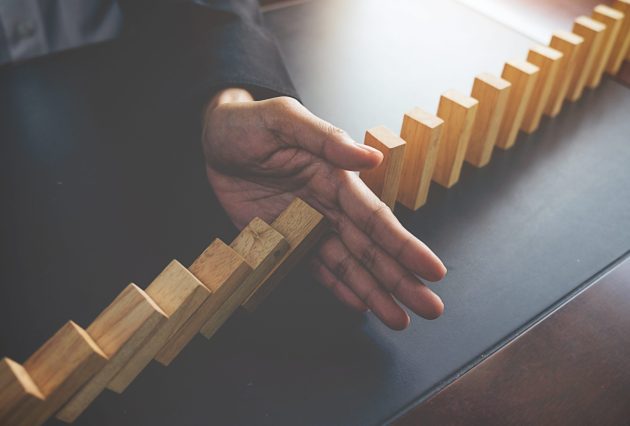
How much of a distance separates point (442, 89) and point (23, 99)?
2.03 feet

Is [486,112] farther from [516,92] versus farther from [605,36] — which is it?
[605,36]

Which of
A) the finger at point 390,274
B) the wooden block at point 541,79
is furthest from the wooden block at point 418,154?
the wooden block at point 541,79

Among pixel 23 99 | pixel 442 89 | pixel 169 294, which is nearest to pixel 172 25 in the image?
pixel 23 99

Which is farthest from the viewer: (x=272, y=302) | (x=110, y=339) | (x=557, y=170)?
(x=557, y=170)

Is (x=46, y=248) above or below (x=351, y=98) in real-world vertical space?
below

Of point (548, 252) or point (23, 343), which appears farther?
point (548, 252)

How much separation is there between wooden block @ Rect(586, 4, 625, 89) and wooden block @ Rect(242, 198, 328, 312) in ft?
2.03

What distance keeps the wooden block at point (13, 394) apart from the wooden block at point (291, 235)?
0.20m

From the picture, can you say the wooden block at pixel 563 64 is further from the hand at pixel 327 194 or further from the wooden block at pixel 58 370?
the wooden block at pixel 58 370

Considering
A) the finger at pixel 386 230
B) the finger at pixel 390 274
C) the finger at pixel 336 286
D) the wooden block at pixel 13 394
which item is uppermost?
the finger at pixel 386 230

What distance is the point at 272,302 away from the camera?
57cm

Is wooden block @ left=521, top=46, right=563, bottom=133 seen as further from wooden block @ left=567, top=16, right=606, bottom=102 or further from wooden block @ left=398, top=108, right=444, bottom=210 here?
wooden block @ left=398, top=108, right=444, bottom=210

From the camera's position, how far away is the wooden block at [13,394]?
1.37 ft

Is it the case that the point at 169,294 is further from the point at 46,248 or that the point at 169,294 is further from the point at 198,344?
the point at 46,248
